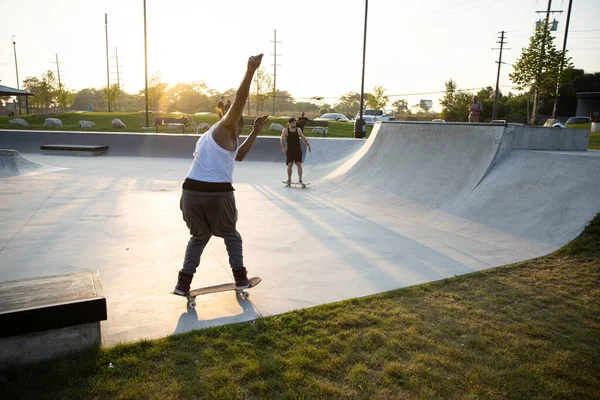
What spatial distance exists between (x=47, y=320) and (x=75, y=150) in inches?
679

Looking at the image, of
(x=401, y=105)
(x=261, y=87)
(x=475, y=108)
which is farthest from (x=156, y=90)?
(x=401, y=105)

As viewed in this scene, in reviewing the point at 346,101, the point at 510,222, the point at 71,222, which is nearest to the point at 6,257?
the point at 71,222

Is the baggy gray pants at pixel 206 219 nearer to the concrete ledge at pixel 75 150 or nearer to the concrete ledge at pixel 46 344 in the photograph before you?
the concrete ledge at pixel 46 344

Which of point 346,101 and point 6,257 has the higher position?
point 346,101

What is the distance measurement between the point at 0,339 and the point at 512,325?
3.81m

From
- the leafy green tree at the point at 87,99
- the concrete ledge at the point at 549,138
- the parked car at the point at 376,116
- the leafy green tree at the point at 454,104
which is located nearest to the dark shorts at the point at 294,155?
the concrete ledge at the point at 549,138

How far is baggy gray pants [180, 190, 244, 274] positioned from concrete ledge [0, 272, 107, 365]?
2.85ft

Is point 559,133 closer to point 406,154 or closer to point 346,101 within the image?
point 406,154

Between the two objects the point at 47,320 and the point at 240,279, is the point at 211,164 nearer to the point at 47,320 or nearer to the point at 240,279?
the point at 240,279

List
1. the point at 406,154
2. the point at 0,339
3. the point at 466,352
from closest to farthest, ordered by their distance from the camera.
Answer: the point at 0,339
the point at 466,352
the point at 406,154

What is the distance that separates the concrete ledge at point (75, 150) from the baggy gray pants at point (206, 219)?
1600 centimetres

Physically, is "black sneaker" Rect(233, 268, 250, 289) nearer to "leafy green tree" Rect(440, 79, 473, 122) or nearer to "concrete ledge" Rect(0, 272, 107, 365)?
"concrete ledge" Rect(0, 272, 107, 365)

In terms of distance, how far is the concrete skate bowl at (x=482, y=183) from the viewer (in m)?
6.30

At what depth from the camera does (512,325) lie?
135 inches
